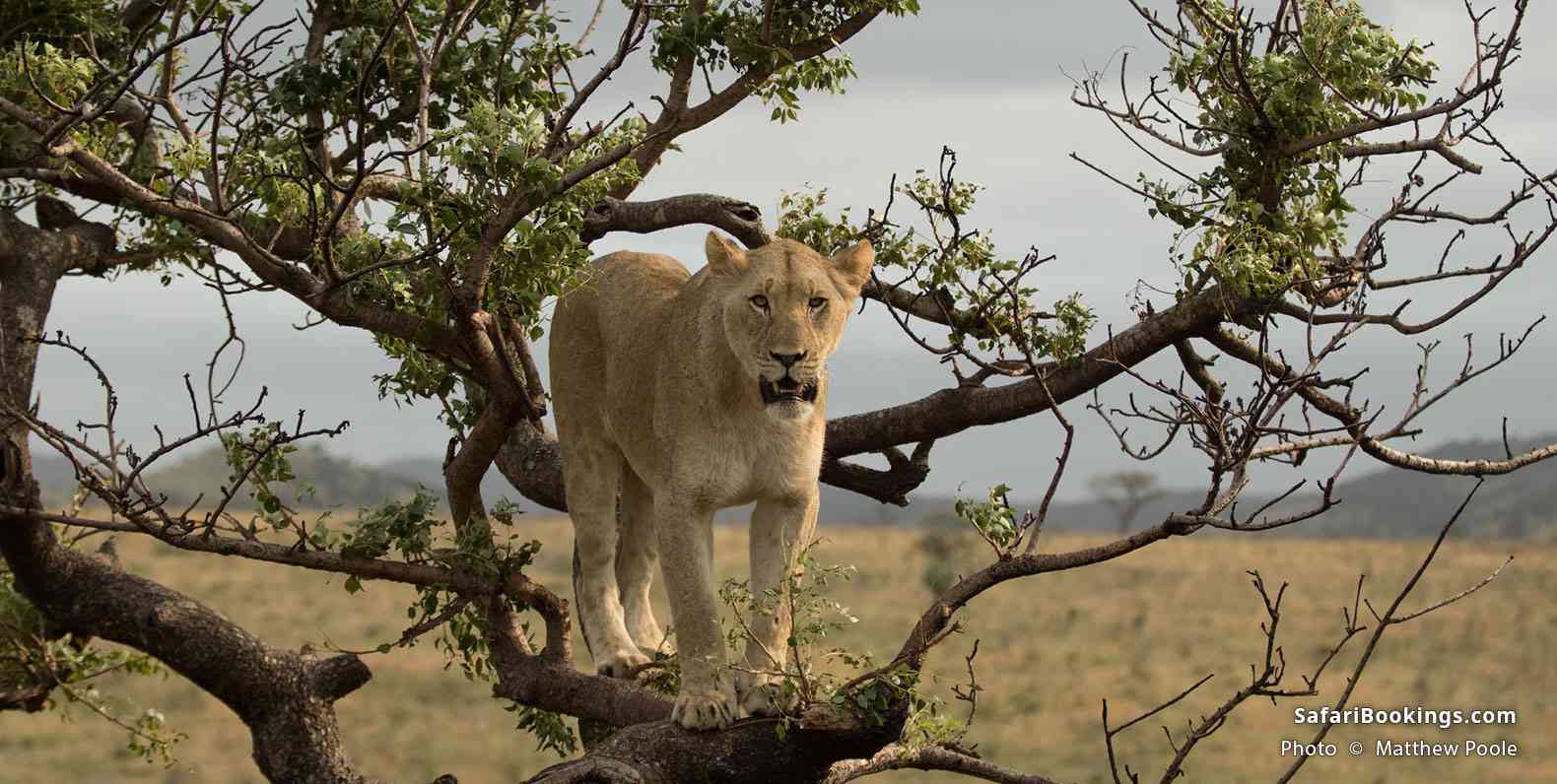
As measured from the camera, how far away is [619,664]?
30.1 feet

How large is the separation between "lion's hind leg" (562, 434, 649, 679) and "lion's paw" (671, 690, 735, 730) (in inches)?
71.9

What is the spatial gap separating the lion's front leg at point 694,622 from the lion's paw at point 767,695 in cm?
6

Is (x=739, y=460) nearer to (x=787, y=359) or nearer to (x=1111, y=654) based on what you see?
(x=787, y=359)

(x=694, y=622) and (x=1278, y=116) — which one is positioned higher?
(x=1278, y=116)

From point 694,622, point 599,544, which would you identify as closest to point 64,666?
point 599,544

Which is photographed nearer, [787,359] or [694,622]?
[787,359]

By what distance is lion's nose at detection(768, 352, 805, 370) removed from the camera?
7047mm

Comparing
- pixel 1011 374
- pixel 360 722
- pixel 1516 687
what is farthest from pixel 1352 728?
pixel 1011 374

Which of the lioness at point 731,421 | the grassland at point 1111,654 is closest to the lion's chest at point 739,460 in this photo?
the lioness at point 731,421

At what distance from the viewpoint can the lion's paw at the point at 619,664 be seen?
9.18m

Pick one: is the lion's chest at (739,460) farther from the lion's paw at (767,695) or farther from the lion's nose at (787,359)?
the lion's paw at (767,695)

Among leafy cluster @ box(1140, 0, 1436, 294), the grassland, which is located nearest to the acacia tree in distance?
leafy cluster @ box(1140, 0, 1436, 294)

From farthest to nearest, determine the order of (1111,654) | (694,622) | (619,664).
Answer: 1. (1111,654)
2. (619,664)
3. (694,622)

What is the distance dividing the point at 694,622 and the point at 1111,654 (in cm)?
4472
